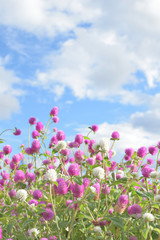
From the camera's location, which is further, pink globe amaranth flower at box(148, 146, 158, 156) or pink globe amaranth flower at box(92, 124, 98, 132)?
pink globe amaranth flower at box(92, 124, 98, 132)

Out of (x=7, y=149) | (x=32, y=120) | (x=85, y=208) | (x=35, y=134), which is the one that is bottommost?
(x=85, y=208)

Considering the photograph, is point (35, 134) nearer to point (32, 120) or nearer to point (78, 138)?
point (32, 120)

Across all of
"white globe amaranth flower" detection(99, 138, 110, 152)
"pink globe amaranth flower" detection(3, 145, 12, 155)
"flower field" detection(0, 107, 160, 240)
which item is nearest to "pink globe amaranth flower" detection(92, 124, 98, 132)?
"flower field" detection(0, 107, 160, 240)

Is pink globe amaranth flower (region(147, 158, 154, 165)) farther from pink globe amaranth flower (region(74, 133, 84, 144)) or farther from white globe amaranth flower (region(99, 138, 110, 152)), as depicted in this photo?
white globe amaranth flower (region(99, 138, 110, 152))

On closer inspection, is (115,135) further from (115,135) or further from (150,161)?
(150,161)

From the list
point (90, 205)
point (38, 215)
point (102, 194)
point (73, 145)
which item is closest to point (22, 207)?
point (38, 215)

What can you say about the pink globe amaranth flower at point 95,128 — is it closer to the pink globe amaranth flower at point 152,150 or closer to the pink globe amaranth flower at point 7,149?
the pink globe amaranth flower at point 152,150

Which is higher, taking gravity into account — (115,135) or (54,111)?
(54,111)

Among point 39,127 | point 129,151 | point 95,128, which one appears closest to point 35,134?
point 39,127

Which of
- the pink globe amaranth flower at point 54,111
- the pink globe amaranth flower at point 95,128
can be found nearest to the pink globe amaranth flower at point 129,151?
the pink globe amaranth flower at point 95,128

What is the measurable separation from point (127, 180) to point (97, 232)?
1.22 ft

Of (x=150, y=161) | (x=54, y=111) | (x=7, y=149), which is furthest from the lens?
(x=54, y=111)

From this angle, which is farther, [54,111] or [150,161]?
[54,111]

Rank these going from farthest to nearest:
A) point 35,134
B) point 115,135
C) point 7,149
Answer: point 35,134 → point 7,149 → point 115,135
